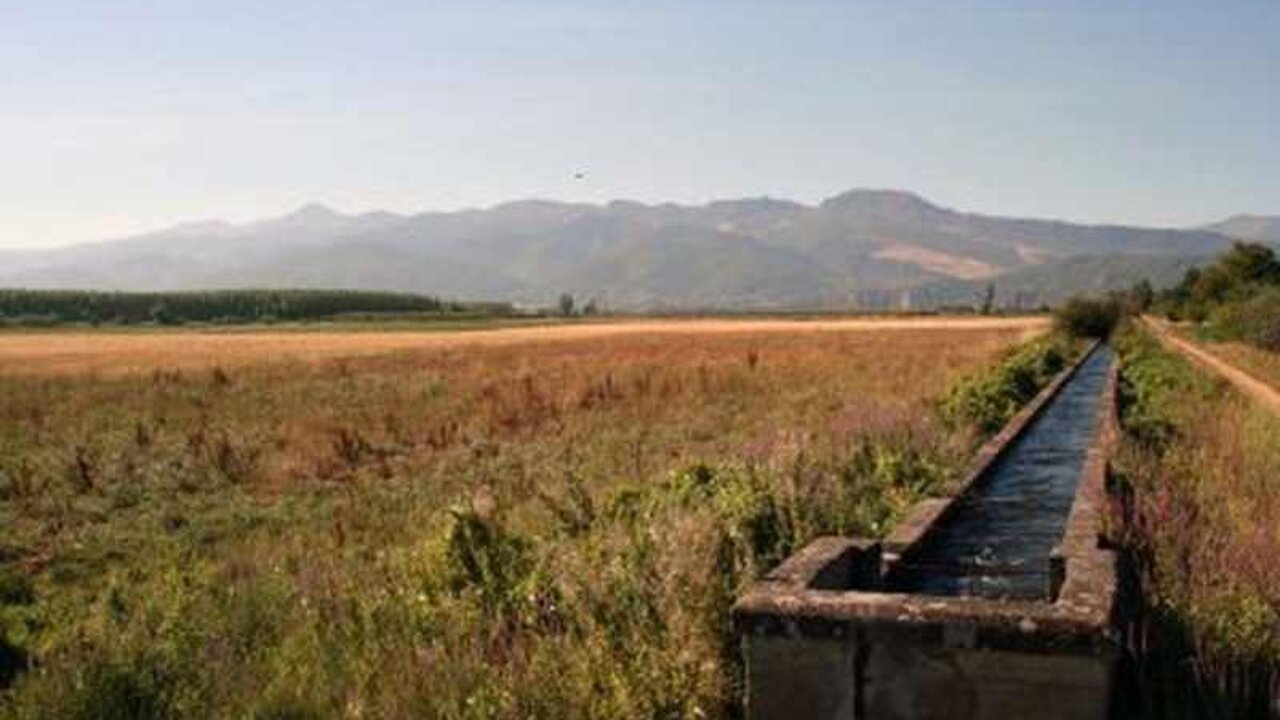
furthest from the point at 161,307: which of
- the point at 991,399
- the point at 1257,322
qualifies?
the point at 991,399

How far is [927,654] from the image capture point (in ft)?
18.0

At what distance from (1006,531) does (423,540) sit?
5.06 m

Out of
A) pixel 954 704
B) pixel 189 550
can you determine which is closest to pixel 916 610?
pixel 954 704

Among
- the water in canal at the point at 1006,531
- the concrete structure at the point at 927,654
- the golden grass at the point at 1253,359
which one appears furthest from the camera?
the golden grass at the point at 1253,359

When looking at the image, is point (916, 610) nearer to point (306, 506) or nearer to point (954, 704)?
point (954, 704)

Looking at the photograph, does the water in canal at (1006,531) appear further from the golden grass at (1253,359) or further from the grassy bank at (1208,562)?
the golden grass at (1253,359)

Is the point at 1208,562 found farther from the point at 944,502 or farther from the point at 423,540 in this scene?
the point at 423,540

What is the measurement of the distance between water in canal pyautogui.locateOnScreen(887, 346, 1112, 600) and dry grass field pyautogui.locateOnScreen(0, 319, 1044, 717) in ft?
2.30

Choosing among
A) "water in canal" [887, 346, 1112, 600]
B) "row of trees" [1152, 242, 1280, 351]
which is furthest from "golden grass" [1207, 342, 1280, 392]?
"water in canal" [887, 346, 1112, 600]

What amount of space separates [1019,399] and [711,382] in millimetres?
12720

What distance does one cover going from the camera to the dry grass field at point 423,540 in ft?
23.0

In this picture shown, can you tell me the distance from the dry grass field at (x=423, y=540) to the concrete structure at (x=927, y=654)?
0.92m

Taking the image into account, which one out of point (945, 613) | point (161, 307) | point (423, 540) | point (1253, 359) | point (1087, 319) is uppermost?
point (945, 613)

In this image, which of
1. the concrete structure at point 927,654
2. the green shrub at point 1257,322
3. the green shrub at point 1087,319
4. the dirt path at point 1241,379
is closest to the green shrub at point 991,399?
the dirt path at point 1241,379
